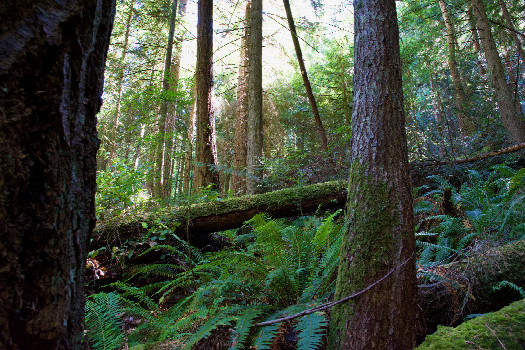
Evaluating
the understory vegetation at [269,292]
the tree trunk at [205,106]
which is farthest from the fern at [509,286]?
the tree trunk at [205,106]

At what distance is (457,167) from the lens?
252 inches

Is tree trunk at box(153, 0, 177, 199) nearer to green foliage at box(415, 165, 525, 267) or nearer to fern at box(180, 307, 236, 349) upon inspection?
fern at box(180, 307, 236, 349)

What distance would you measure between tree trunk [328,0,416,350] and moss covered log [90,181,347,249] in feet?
8.71

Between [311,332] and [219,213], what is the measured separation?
3.52 metres

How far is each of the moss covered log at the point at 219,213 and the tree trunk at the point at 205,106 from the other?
1835 millimetres

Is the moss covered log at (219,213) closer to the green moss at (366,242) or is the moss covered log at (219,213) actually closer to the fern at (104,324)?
the fern at (104,324)

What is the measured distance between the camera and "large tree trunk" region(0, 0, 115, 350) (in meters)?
0.91

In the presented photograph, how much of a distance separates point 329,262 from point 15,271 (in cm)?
253

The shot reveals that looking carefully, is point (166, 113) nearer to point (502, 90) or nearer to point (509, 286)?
point (509, 286)

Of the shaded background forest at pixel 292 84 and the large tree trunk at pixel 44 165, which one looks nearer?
the large tree trunk at pixel 44 165

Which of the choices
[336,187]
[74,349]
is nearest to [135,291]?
[74,349]

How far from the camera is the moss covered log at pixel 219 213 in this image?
186 inches

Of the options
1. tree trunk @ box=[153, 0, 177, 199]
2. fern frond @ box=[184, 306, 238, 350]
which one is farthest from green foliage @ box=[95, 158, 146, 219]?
fern frond @ box=[184, 306, 238, 350]

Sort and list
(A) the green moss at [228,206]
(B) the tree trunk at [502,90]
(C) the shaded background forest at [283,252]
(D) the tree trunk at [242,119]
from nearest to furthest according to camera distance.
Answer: (C) the shaded background forest at [283,252] → (A) the green moss at [228,206] → (B) the tree trunk at [502,90] → (D) the tree trunk at [242,119]
